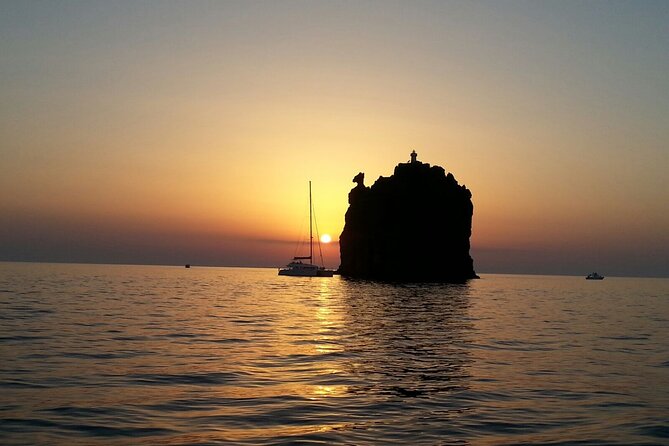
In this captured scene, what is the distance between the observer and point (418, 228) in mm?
162250

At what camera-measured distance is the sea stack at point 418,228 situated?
529 feet

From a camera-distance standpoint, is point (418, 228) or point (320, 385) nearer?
point (320, 385)

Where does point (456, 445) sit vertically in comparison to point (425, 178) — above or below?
below

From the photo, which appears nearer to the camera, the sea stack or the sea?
the sea

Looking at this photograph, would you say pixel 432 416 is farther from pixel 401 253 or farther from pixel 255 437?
pixel 401 253

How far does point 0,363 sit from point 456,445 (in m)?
16.3

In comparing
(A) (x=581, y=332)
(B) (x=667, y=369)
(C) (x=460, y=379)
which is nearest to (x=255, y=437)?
(C) (x=460, y=379)

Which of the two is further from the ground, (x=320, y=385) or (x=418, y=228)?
(x=418, y=228)

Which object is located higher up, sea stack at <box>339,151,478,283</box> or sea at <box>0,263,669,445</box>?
sea stack at <box>339,151,478,283</box>

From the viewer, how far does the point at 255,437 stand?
12.7 meters

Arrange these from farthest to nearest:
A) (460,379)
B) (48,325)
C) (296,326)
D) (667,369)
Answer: (296,326), (48,325), (667,369), (460,379)

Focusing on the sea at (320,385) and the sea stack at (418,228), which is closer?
the sea at (320,385)

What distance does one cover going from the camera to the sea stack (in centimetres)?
16112

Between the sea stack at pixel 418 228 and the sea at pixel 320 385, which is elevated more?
the sea stack at pixel 418 228
